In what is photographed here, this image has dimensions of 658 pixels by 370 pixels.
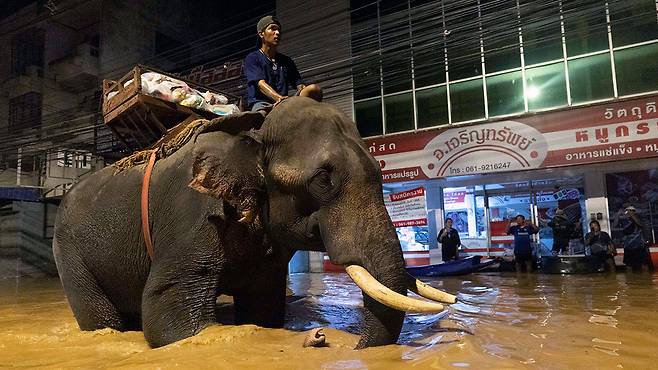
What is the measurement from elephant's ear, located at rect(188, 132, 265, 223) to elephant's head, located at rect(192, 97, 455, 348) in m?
0.07

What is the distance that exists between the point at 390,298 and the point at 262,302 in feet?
5.13

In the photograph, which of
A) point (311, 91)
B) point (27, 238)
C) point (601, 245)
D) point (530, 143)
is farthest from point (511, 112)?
point (27, 238)

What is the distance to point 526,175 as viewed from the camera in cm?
1313

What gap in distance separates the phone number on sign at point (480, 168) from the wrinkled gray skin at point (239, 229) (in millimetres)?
10697

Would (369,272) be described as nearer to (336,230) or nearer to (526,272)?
(336,230)

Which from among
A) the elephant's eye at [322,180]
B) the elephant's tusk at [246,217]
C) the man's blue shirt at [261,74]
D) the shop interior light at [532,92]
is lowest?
the elephant's tusk at [246,217]

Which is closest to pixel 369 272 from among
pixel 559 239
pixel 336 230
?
pixel 336 230

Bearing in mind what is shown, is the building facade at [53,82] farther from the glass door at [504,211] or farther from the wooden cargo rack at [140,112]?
the glass door at [504,211]

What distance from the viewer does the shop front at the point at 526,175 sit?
11852mm

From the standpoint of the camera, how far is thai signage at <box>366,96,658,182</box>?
11.6m

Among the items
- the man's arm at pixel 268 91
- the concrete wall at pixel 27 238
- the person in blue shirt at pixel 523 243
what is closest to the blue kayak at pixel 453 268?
the person in blue shirt at pixel 523 243

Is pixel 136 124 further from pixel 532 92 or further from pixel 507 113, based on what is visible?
pixel 532 92

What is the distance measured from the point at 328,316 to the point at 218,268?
187cm

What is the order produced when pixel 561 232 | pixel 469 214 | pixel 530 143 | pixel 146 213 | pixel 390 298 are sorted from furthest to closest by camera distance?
pixel 469 214
pixel 530 143
pixel 561 232
pixel 146 213
pixel 390 298
